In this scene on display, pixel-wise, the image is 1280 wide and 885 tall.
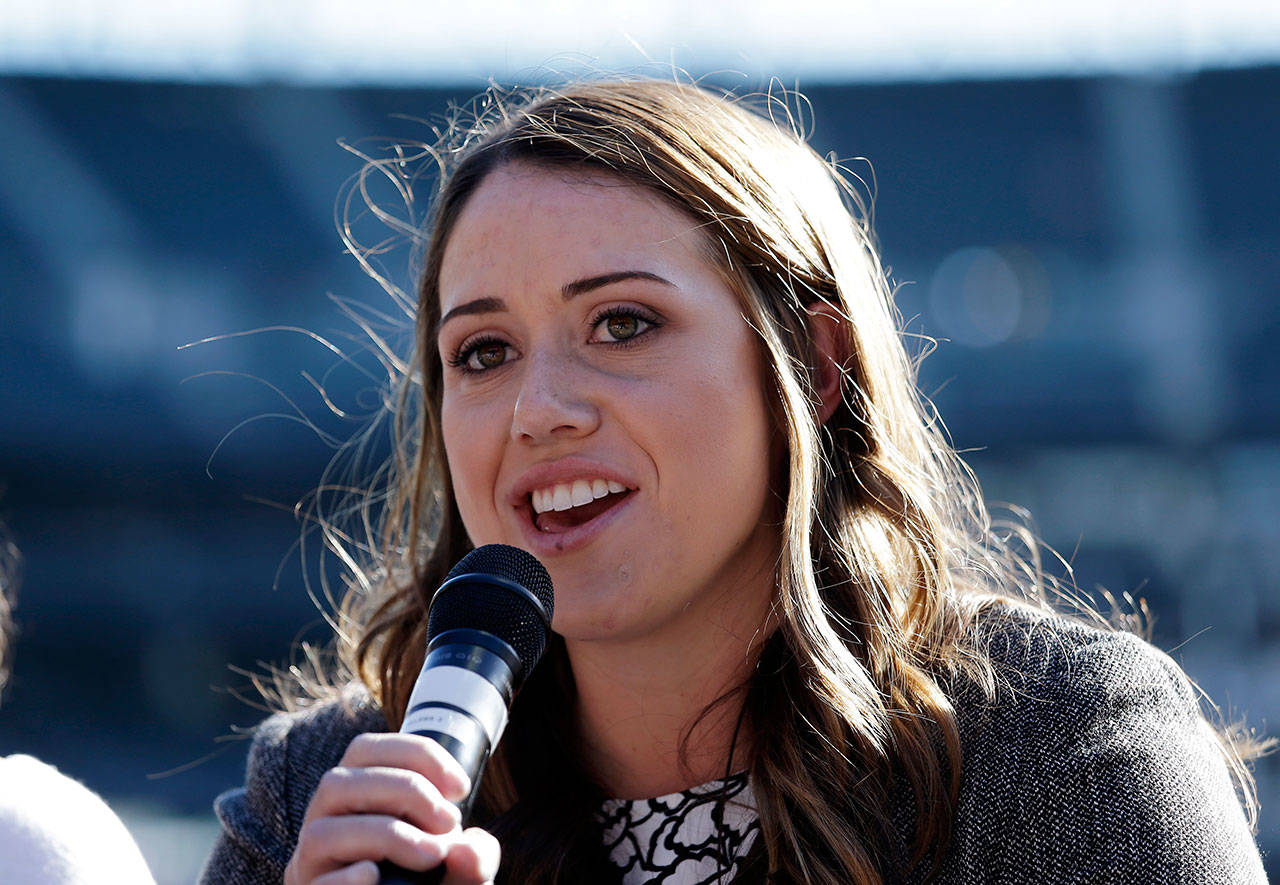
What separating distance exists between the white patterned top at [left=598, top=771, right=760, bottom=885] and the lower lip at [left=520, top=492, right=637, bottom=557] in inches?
17.7

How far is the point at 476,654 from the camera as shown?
125 cm

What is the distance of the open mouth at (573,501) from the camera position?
183 cm

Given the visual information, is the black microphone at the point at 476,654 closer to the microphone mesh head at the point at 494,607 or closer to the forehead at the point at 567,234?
the microphone mesh head at the point at 494,607

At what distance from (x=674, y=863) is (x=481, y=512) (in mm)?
589

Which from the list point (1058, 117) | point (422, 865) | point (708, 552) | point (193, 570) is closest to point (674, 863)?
point (708, 552)

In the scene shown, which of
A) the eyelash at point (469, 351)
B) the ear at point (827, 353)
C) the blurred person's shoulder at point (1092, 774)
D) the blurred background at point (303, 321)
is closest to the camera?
the blurred person's shoulder at point (1092, 774)

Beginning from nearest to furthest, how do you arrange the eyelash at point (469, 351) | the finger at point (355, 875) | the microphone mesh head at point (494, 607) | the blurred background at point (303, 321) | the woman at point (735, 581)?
the finger at point (355, 875), the microphone mesh head at point (494, 607), the woman at point (735, 581), the eyelash at point (469, 351), the blurred background at point (303, 321)

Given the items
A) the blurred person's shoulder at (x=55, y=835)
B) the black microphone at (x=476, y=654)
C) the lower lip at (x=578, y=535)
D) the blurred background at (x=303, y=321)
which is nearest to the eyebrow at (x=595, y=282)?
the lower lip at (x=578, y=535)

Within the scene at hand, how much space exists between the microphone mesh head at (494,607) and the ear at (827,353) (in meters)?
0.81

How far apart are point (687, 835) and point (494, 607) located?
0.77 meters

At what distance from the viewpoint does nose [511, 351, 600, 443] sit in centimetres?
180

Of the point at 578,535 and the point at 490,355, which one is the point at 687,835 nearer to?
the point at 578,535

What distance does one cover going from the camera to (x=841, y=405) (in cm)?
213

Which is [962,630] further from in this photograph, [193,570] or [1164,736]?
[193,570]
